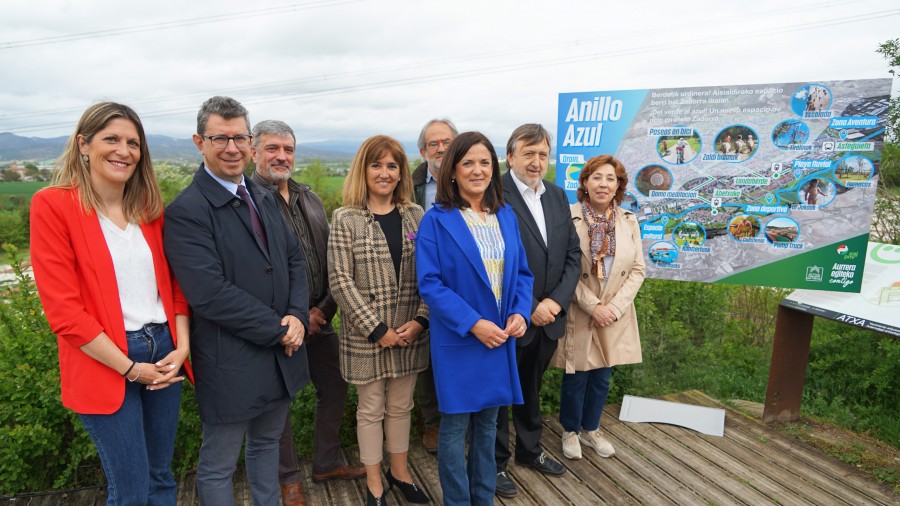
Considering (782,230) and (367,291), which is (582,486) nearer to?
(367,291)

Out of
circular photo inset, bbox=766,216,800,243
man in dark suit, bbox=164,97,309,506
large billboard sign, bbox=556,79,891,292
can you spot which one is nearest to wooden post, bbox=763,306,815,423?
large billboard sign, bbox=556,79,891,292

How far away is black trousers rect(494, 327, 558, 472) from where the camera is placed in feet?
10.2

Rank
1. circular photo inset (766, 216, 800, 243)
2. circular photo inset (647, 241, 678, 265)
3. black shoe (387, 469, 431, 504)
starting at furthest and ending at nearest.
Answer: circular photo inset (647, 241, 678, 265)
circular photo inset (766, 216, 800, 243)
black shoe (387, 469, 431, 504)

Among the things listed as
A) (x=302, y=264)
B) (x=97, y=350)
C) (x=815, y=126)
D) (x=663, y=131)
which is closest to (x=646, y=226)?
(x=663, y=131)

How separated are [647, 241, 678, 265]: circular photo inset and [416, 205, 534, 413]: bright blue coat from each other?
191 centimetres

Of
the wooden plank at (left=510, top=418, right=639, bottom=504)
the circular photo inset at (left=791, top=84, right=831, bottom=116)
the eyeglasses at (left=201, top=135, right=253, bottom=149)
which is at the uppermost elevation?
the circular photo inset at (left=791, top=84, right=831, bottom=116)

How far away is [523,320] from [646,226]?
190cm

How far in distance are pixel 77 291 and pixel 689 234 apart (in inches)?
150

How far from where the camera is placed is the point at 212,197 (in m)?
2.23

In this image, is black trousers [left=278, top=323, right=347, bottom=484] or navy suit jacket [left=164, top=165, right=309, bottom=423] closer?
navy suit jacket [left=164, top=165, right=309, bottom=423]

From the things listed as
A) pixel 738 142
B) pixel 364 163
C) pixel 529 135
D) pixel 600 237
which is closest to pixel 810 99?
pixel 738 142

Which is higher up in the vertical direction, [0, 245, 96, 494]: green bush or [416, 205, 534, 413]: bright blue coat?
[416, 205, 534, 413]: bright blue coat

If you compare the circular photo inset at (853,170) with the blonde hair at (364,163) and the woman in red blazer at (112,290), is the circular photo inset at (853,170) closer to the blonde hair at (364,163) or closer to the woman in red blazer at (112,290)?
the blonde hair at (364,163)

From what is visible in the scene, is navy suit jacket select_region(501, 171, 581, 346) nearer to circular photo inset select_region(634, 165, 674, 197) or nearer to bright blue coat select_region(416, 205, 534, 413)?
bright blue coat select_region(416, 205, 534, 413)
